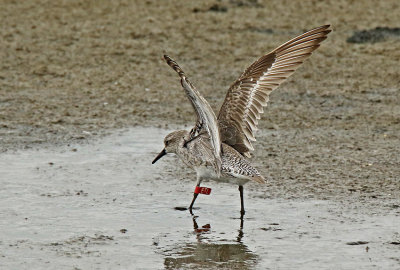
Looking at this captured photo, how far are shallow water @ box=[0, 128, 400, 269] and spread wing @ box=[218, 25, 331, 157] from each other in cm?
59

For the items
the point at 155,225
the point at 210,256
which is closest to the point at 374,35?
the point at 155,225

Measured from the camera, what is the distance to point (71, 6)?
15.6m

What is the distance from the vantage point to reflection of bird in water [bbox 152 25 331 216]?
24.0ft

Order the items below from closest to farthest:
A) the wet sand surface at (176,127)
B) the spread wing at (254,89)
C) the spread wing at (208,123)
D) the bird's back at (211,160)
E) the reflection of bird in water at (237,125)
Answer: the wet sand surface at (176,127), the spread wing at (208,123), the bird's back at (211,160), the reflection of bird in water at (237,125), the spread wing at (254,89)

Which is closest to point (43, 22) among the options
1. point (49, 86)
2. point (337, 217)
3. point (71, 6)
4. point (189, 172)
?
point (71, 6)

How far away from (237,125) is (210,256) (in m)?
1.86

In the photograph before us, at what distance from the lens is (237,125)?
7.86 metres

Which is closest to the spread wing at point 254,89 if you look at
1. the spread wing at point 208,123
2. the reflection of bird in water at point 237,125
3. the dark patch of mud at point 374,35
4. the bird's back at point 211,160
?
the reflection of bird in water at point 237,125

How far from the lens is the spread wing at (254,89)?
7.84 meters

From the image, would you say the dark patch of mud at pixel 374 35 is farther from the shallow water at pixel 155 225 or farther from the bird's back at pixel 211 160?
the bird's back at pixel 211 160

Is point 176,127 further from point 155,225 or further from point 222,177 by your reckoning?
point 155,225

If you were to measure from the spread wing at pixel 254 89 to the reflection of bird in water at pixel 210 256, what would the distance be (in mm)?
1342

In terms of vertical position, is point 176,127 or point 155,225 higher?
point 176,127

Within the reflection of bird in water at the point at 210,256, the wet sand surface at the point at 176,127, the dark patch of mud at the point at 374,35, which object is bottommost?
the reflection of bird in water at the point at 210,256
